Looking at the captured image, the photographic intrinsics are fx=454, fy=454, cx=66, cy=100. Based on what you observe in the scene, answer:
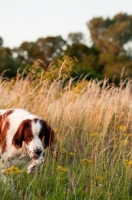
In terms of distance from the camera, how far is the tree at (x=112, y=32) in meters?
52.5

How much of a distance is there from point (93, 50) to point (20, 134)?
130 ft

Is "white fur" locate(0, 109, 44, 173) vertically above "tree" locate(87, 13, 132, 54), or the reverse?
"tree" locate(87, 13, 132, 54)

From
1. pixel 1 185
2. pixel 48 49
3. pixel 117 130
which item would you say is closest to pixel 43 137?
pixel 1 185

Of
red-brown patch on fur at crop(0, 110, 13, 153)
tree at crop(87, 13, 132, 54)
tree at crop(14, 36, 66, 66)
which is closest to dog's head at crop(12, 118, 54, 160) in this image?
red-brown patch on fur at crop(0, 110, 13, 153)

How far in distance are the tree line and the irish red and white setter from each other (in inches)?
956

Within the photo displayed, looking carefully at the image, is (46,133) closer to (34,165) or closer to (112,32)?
(34,165)

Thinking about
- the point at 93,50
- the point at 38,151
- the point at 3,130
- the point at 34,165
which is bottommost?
the point at 34,165

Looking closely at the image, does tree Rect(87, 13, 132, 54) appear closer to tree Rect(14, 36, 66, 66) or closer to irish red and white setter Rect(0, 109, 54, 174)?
tree Rect(14, 36, 66, 66)

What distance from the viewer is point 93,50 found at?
143 feet

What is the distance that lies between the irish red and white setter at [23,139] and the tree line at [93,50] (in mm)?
24274

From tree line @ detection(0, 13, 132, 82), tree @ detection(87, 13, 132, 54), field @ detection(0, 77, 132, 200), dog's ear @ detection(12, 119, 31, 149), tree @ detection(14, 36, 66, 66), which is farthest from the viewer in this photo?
tree @ detection(87, 13, 132, 54)

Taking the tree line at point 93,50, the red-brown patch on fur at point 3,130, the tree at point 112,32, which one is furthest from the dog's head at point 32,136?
the tree at point 112,32

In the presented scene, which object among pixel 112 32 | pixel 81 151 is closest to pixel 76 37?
pixel 112 32

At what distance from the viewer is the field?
13.1 feet
